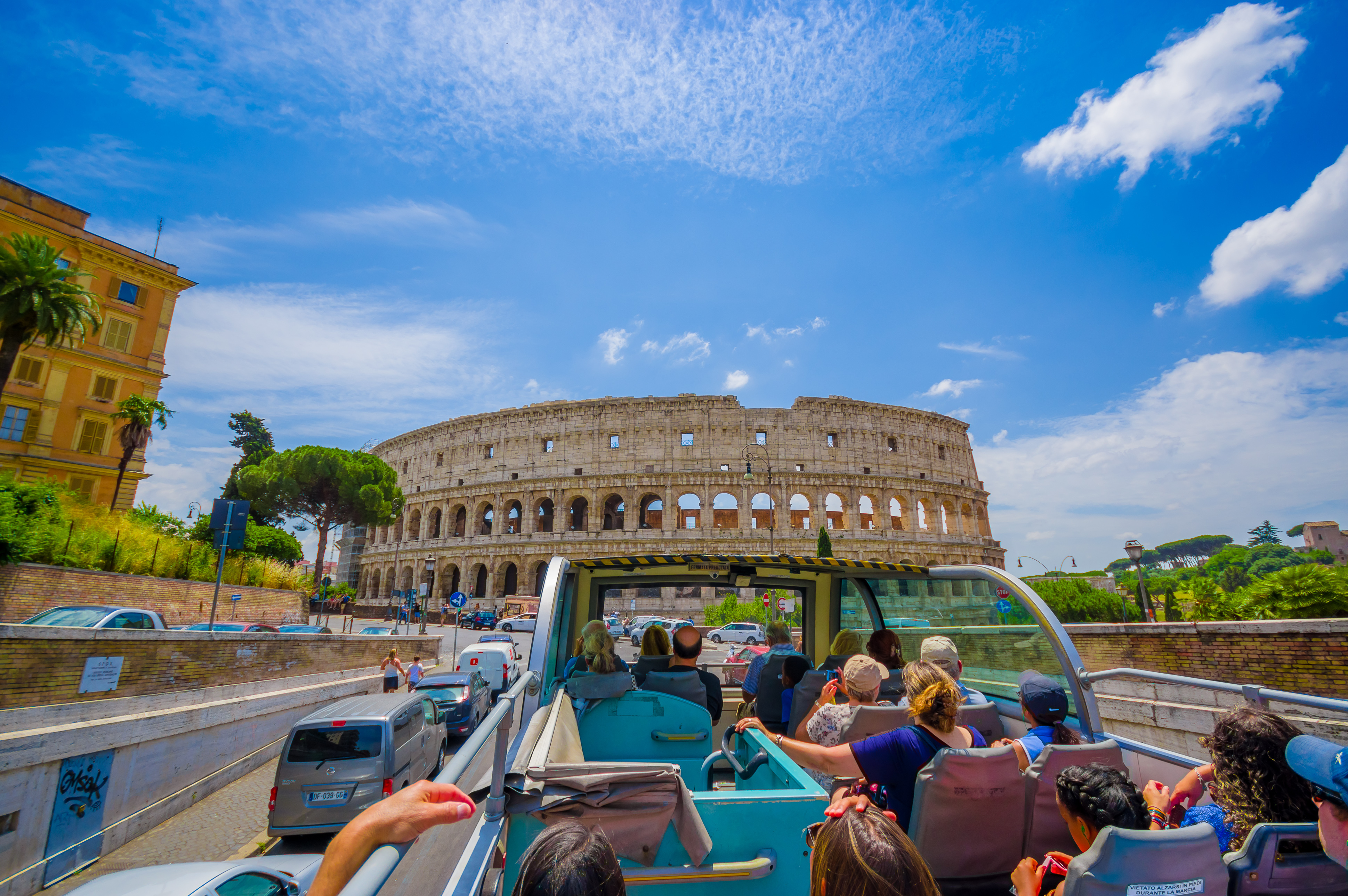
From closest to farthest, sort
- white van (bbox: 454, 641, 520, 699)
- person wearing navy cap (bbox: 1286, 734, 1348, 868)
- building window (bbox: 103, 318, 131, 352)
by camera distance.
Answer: person wearing navy cap (bbox: 1286, 734, 1348, 868) → white van (bbox: 454, 641, 520, 699) → building window (bbox: 103, 318, 131, 352)

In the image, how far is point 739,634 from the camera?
99.0ft

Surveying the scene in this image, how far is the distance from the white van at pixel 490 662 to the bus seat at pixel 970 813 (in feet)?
47.6

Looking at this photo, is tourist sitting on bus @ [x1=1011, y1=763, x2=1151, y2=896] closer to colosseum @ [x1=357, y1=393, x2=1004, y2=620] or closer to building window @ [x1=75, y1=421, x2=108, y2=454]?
building window @ [x1=75, y1=421, x2=108, y2=454]

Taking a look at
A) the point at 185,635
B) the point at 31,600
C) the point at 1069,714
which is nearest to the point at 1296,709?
the point at 1069,714

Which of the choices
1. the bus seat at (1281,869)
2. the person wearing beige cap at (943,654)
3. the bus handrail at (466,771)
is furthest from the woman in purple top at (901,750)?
the person wearing beige cap at (943,654)

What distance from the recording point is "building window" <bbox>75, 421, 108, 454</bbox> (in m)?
27.8

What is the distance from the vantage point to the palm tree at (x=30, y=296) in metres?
19.8

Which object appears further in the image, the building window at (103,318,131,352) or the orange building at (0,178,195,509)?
the building window at (103,318,131,352)

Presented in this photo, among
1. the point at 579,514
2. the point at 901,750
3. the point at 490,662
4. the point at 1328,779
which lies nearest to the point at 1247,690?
the point at 1328,779

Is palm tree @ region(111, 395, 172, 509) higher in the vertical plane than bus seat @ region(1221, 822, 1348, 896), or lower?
higher

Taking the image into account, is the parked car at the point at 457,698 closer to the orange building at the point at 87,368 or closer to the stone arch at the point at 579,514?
the orange building at the point at 87,368

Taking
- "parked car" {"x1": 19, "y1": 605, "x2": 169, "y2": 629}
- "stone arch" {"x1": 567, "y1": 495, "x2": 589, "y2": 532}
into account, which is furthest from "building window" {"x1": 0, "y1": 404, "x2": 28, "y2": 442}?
"stone arch" {"x1": 567, "y1": 495, "x2": 589, "y2": 532}

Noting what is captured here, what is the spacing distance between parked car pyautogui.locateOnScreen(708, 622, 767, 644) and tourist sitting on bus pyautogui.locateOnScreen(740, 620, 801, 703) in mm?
22828

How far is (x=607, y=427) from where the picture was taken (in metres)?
51.0
